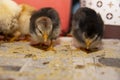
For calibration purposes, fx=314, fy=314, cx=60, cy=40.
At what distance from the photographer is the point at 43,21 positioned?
6.31 feet

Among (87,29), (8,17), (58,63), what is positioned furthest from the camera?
(8,17)

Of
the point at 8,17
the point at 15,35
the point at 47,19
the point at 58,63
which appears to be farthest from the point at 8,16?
the point at 58,63

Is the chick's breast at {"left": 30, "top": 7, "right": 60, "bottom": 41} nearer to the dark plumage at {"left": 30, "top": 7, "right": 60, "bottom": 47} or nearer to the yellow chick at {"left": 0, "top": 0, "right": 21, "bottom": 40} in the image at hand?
the dark plumage at {"left": 30, "top": 7, "right": 60, "bottom": 47}

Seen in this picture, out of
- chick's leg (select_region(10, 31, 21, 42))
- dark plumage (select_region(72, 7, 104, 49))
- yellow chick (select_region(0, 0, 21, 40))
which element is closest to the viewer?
dark plumage (select_region(72, 7, 104, 49))

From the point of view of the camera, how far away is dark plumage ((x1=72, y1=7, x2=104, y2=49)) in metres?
1.88

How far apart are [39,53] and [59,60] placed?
0.18m

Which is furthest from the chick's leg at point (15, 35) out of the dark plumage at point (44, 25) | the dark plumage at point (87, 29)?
the dark plumage at point (87, 29)

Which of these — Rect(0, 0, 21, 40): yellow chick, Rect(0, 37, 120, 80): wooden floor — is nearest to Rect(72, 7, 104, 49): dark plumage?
Rect(0, 37, 120, 80): wooden floor

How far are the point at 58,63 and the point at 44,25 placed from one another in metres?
0.28

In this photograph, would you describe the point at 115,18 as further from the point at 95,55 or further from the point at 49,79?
the point at 49,79

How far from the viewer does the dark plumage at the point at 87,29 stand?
188cm

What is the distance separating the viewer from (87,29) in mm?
1868

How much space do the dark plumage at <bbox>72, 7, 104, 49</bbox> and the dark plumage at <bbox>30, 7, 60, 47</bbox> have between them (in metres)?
0.13

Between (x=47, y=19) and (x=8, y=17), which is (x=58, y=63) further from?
(x=8, y=17)
